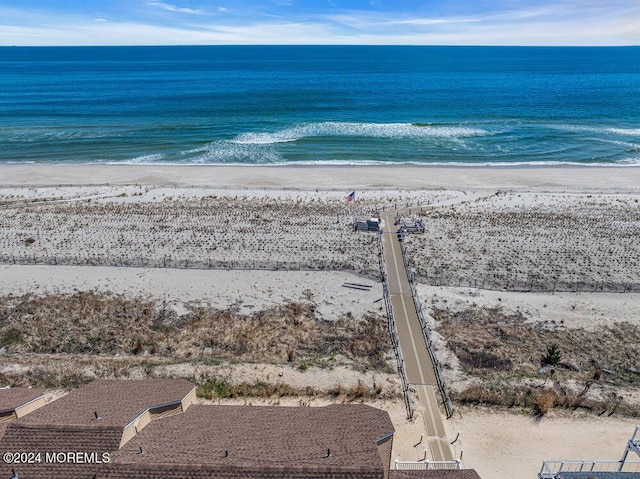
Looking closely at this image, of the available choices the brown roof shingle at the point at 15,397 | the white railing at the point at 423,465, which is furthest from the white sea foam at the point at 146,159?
the white railing at the point at 423,465

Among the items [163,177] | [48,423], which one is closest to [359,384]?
[48,423]

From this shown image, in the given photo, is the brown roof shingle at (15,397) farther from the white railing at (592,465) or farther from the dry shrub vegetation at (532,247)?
the dry shrub vegetation at (532,247)

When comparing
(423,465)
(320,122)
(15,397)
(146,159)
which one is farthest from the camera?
(320,122)

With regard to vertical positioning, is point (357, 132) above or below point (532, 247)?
above

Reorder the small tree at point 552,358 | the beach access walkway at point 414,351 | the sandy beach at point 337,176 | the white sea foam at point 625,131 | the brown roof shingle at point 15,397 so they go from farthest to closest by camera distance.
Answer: the white sea foam at point 625,131 → the sandy beach at point 337,176 → the small tree at point 552,358 → the beach access walkway at point 414,351 → the brown roof shingle at point 15,397

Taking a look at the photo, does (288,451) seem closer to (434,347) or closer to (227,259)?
(434,347)

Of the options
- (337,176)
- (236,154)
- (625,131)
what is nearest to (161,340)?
(337,176)

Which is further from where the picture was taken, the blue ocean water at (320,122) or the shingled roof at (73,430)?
the blue ocean water at (320,122)

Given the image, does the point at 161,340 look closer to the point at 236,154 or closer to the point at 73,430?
the point at 73,430
